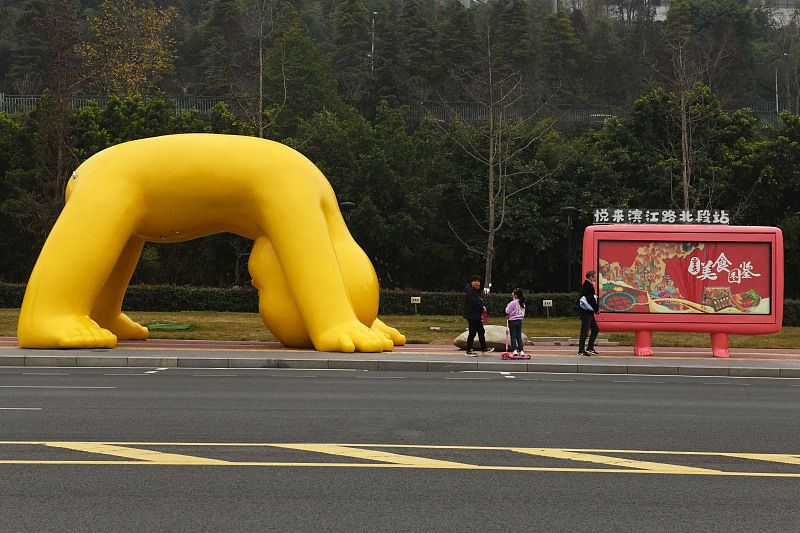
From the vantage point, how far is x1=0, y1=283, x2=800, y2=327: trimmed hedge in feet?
112

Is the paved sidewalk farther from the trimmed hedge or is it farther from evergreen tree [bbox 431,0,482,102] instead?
evergreen tree [bbox 431,0,482,102]

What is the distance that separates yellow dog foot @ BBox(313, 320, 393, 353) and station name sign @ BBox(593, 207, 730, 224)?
790cm

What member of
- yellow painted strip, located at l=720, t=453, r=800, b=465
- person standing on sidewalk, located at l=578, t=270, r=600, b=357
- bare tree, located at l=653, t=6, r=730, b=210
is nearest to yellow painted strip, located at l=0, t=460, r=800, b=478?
yellow painted strip, located at l=720, t=453, r=800, b=465

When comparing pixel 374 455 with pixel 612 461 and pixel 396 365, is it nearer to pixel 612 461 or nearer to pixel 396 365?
pixel 612 461

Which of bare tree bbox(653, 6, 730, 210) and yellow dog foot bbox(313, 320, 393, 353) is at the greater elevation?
bare tree bbox(653, 6, 730, 210)

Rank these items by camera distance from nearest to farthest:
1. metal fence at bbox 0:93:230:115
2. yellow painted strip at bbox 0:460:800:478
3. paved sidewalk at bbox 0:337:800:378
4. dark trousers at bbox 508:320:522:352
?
yellow painted strip at bbox 0:460:800:478 < paved sidewalk at bbox 0:337:800:378 < dark trousers at bbox 508:320:522:352 < metal fence at bbox 0:93:230:115

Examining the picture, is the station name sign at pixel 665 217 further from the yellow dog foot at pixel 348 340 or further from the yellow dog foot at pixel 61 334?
the yellow dog foot at pixel 61 334

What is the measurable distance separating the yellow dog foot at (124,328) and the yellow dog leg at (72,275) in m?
2.98

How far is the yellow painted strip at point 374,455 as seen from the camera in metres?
7.37

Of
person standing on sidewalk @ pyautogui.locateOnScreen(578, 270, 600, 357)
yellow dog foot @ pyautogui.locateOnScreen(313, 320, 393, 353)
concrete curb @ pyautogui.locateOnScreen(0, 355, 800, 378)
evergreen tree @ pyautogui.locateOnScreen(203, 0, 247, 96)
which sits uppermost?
evergreen tree @ pyautogui.locateOnScreen(203, 0, 247, 96)

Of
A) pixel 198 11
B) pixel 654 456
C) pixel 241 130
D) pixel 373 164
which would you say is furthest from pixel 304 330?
pixel 198 11

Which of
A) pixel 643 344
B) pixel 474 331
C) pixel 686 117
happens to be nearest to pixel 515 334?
pixel 474 331

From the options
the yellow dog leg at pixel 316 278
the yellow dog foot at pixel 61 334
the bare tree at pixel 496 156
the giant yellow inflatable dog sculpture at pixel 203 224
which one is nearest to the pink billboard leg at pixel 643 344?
the giant yellow inflatable dog sculpture at pixel 203 224

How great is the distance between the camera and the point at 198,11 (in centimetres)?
9362
